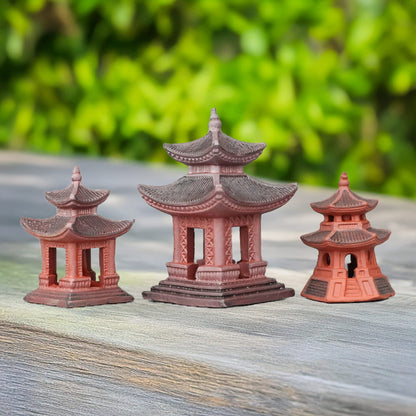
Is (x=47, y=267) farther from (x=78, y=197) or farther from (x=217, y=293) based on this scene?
(x=217, y=293)

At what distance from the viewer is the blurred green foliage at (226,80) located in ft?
25.4

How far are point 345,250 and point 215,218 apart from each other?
50 centimetres

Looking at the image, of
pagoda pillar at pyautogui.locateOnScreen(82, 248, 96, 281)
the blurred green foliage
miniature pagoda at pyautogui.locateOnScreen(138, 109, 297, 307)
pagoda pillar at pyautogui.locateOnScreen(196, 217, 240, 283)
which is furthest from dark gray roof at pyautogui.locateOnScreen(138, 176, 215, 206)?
the blurred green foliage

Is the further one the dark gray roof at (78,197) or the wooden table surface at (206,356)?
the dark gray roof at (78,197)

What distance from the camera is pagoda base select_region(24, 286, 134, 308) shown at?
300 cm

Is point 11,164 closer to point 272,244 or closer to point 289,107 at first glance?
point 289,107

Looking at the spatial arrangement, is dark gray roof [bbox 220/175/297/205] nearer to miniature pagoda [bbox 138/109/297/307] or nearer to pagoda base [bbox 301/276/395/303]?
miniature pagoda [bbox 138/109/297/307]

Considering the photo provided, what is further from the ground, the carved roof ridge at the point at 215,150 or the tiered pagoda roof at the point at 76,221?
the carved roof ridge at the point at 215,150

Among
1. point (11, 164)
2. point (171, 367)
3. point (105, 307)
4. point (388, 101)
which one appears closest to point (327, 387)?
point (171, 367)

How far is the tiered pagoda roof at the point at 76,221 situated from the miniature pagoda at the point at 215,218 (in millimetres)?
178

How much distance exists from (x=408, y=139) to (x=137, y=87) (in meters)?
2.79

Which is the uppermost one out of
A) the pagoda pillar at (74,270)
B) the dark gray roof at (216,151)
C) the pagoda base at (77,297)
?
the dark gray roof at (216,151)

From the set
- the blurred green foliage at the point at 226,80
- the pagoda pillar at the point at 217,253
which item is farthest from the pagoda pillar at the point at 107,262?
the blurred green foliage at the point at 226,80

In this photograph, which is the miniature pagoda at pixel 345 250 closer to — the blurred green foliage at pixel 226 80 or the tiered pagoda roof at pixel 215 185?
the tiered pagoda roof at pixel 215 185
